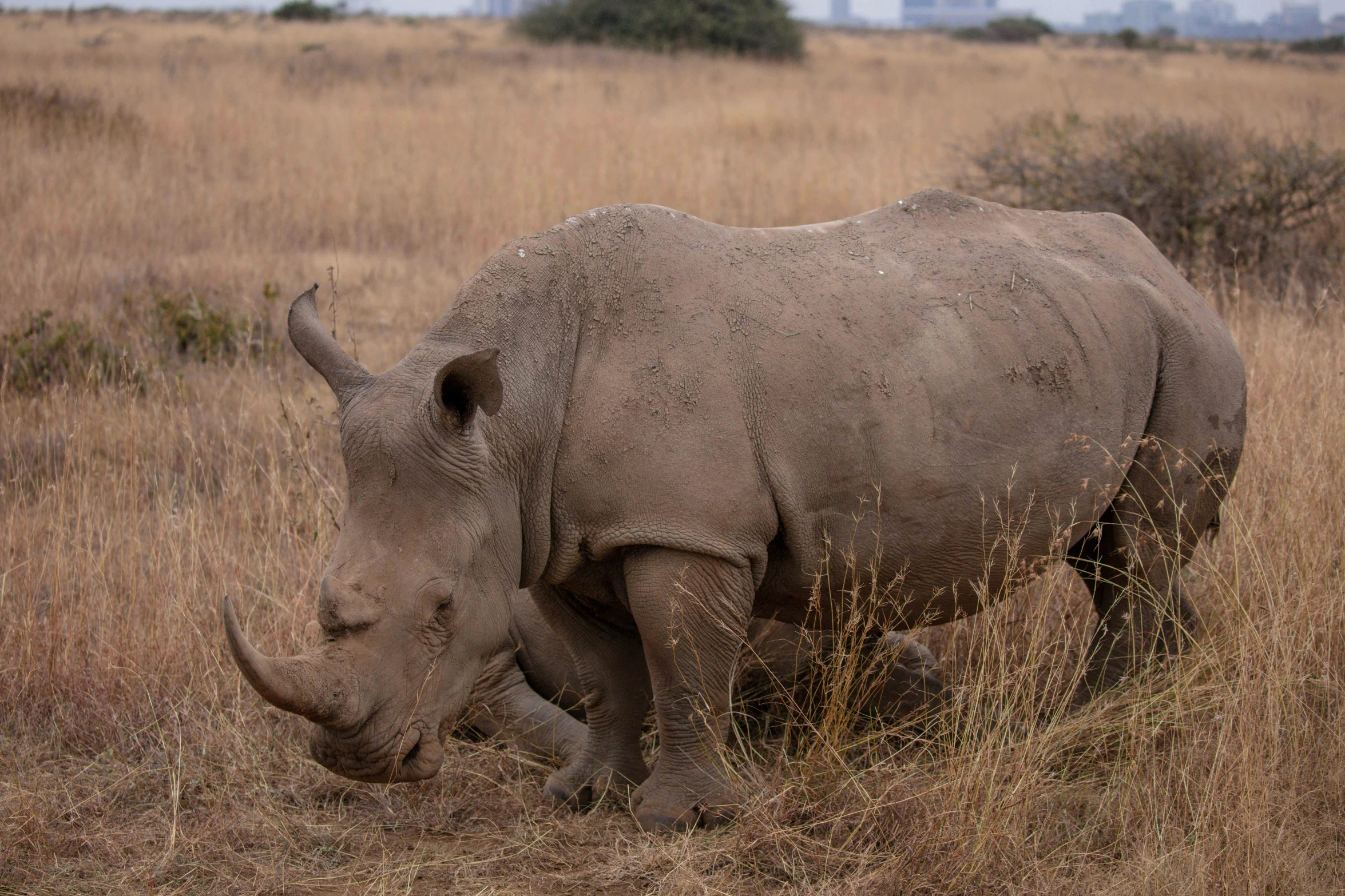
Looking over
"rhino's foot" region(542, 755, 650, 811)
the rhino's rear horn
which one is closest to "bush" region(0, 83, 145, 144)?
the rhino's rear horn

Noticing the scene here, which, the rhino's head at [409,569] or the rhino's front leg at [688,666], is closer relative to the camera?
the rhino's head at [409,569]

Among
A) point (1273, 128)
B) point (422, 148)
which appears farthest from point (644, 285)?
point (1273, 128)

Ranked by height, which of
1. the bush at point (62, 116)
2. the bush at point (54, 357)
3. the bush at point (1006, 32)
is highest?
the bush at point (1006, 32)

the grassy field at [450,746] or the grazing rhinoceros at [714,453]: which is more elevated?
the grazing rhinoceros at [714,453]

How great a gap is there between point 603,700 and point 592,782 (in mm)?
246

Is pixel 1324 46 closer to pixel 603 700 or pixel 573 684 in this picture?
pixel 573 684

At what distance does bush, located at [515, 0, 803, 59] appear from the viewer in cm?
2711

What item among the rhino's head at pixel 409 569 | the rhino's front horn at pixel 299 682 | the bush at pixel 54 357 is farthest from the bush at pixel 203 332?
the rhino's front horn at pixel 299 682

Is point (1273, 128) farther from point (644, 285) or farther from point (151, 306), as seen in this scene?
point (644, 285)

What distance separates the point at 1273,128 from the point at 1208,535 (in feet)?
36.5

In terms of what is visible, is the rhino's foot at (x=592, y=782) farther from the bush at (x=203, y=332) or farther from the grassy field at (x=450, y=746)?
the bush at (x=203, y=332)

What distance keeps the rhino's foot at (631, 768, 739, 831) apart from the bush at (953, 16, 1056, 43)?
51.7 m

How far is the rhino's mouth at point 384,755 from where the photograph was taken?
9.39 ft

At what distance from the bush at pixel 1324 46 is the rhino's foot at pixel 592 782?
1874 inches
